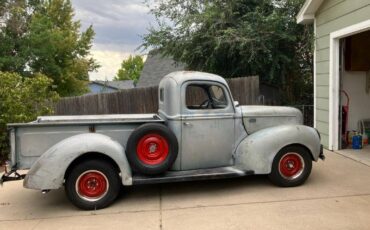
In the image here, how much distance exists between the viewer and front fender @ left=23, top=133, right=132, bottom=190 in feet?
16.5

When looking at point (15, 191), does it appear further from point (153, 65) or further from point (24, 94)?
point (153, 65)

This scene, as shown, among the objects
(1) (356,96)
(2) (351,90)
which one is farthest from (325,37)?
(1) (356,96)

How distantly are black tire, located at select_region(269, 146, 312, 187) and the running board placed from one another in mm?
468

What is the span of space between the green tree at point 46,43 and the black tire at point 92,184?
14.2m

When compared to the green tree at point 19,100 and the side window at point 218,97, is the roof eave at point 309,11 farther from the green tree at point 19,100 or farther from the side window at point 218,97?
the green tree at point 19,100

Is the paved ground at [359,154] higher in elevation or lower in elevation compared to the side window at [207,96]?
lower

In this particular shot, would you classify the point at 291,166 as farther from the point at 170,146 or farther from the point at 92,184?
the point at 92,184

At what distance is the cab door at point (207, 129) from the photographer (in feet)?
18.9

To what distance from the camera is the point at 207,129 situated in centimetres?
584

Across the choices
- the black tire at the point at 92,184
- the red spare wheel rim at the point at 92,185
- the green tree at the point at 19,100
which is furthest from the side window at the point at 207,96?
the green tree at the point at 19,100


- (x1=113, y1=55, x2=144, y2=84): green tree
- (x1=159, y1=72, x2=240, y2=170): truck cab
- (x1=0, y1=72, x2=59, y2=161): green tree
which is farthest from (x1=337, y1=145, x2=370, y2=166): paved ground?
(x1=113, y1=55, x2=144, y2=84): green tree

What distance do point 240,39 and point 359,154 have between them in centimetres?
461

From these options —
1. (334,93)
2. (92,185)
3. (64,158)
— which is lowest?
(92,185)

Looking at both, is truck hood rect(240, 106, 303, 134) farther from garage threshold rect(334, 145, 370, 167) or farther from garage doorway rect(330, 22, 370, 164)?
garage doorway rect(330, 22, 370, 164)
